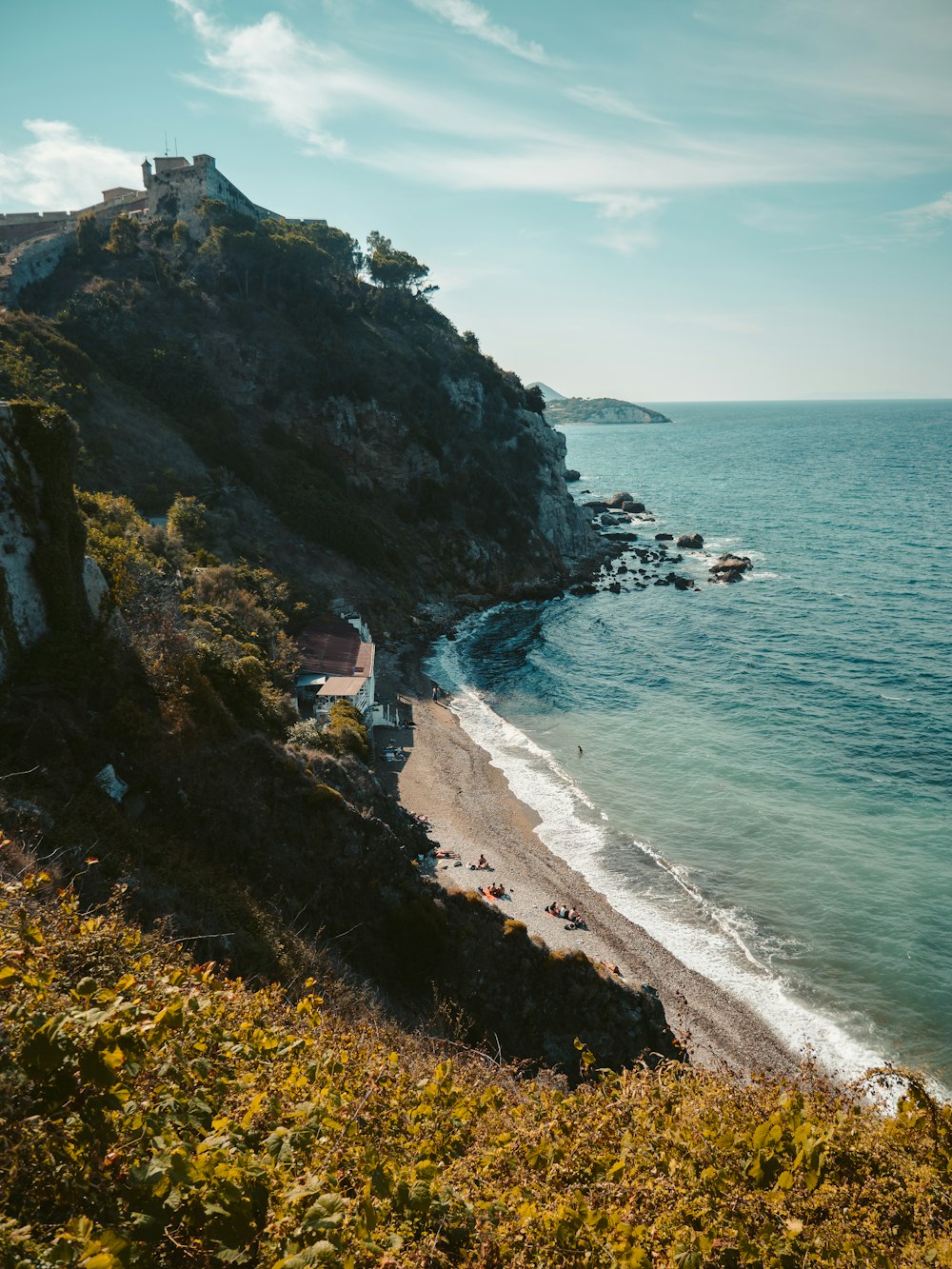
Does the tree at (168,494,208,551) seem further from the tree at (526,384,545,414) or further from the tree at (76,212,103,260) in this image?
the tree at (526,384,545,414)

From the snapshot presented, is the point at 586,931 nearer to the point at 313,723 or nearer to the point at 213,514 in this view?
the point at 313,723

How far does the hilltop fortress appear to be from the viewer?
7394 cm

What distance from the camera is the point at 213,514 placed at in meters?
55.2

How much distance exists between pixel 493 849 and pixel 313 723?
11.5 meters

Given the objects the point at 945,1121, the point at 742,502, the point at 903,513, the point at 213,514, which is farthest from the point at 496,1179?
the point at 742,502

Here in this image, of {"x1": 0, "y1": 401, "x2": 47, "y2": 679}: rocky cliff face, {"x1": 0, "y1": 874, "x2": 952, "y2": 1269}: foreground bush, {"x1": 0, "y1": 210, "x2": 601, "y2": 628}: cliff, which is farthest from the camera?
{"x1": 0, "y1": 210, "x2": 601, "y2": 628}: cliff

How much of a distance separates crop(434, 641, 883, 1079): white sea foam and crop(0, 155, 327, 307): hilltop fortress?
245 feet

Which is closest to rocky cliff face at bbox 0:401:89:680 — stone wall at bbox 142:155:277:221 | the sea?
the sea

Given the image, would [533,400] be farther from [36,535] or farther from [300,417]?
Result: [36,535]

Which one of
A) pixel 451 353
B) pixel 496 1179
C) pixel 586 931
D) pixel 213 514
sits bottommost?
pixel 586 931

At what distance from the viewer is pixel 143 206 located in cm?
8819

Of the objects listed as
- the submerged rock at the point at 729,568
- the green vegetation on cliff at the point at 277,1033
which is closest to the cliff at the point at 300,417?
the green vegetation on cliff at the point at 277,1033

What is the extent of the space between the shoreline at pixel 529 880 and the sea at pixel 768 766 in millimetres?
905

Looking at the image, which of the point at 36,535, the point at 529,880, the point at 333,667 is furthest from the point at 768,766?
the point at 36,535
